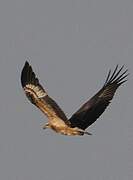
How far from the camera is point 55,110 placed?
14.6m

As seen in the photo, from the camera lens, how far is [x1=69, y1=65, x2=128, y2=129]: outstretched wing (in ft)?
53.1

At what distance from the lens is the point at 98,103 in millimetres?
16703

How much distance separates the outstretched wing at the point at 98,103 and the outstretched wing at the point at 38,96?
1234 mm

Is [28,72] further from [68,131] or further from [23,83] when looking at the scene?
[68,131]

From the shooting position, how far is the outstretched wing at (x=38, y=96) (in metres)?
14.6

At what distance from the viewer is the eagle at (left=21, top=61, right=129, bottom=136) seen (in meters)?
14.6

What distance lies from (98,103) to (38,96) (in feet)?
7.11

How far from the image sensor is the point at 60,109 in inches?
574

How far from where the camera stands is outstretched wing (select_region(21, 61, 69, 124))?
47.9 ft

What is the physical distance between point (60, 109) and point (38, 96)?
673 mm

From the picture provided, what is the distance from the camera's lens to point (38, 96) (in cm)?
1500

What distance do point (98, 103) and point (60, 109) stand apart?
229cm

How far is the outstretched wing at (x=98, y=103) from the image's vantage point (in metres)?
16.2

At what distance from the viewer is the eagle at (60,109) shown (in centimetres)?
1457
